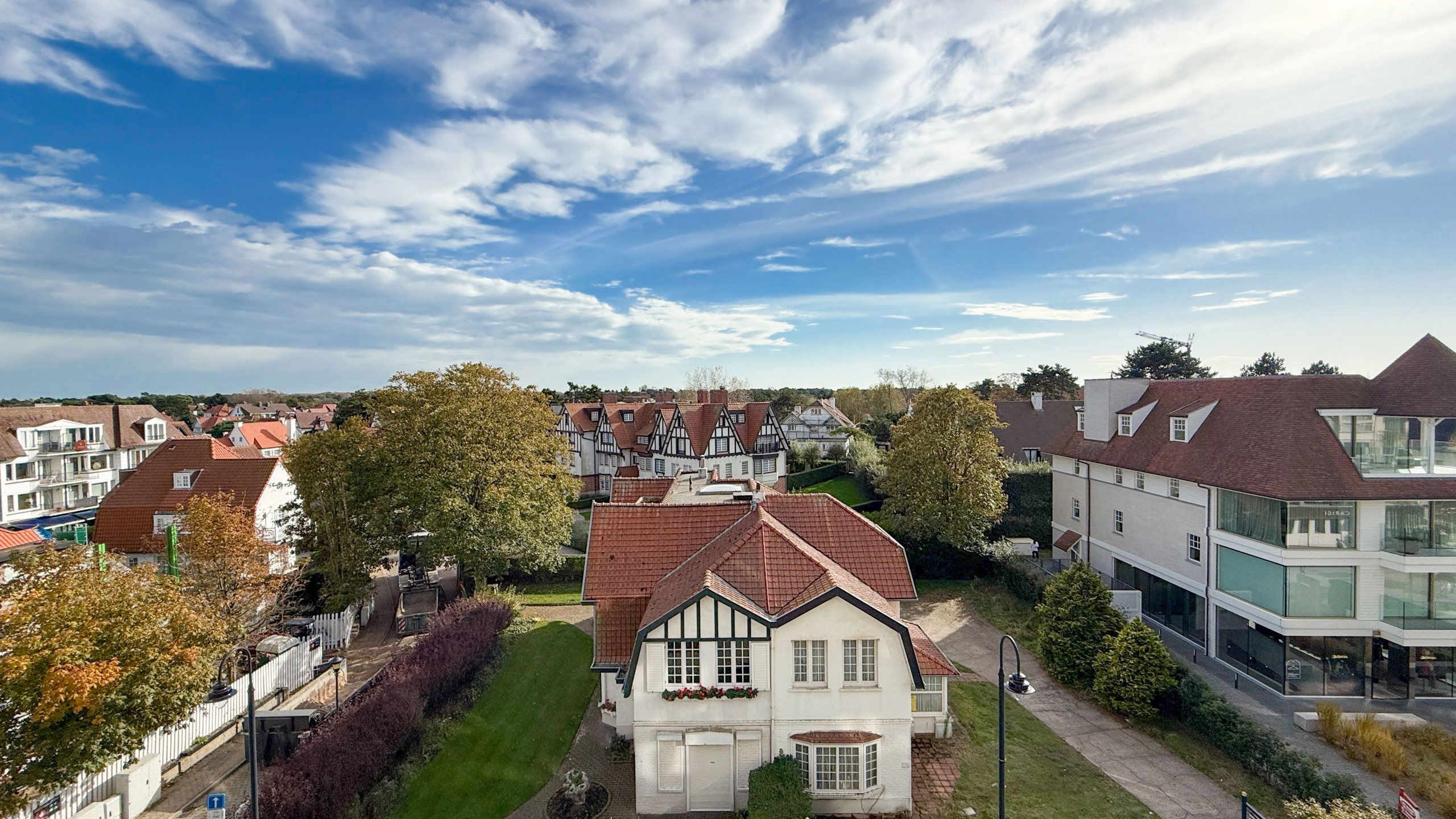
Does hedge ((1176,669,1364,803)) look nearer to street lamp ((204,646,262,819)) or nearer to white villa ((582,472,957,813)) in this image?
white villa ((582,472,957,813))

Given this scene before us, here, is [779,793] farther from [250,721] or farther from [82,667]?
[82,667]

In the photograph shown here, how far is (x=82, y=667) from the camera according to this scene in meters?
12.6

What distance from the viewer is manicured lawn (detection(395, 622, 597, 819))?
54.0 feet

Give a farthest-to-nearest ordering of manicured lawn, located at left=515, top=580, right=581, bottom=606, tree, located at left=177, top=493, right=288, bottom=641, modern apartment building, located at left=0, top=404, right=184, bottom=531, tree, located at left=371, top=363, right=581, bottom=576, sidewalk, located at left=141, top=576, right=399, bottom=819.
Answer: modern apartment building, located at left=0, top=404, right=184, bottom=531, manicured lawn, located at left=515, top=580, right=581, bottom=606, tree, located at left=371, top=363, right=581, bottom=576, tree, located at left=177, top=493, right=288, bottom=641, sidewalk, located at left=141, top=576, right=399, bottom=819

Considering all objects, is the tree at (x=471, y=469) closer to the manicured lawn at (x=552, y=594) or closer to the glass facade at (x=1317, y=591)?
the manicured lawn at (x=552, y=594)

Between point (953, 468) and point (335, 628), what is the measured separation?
30.0 meters

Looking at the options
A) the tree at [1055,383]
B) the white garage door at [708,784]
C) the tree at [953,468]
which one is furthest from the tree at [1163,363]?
the white garage door at [708,784]

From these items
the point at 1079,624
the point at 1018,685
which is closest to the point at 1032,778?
the point at 1018,685

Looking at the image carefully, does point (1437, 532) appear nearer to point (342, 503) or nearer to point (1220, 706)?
point (1220, 706)

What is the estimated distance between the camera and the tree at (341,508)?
27.1 metres

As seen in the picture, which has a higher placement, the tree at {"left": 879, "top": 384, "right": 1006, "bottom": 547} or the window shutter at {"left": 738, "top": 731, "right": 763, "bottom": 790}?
the tree at {"left": 879, "top": 384, "right": 1006, "bottom": 547}

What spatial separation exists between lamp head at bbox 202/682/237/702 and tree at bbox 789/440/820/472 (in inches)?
1774

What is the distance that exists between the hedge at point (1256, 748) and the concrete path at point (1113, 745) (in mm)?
1160

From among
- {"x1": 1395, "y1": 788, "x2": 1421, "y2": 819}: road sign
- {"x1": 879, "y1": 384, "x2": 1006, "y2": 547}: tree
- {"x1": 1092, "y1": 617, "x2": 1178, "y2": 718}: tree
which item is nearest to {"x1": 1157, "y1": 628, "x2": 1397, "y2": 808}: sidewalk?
{"x1": 1395, "y1": 788, "x2": 1421, "y2": 819}: road sign
